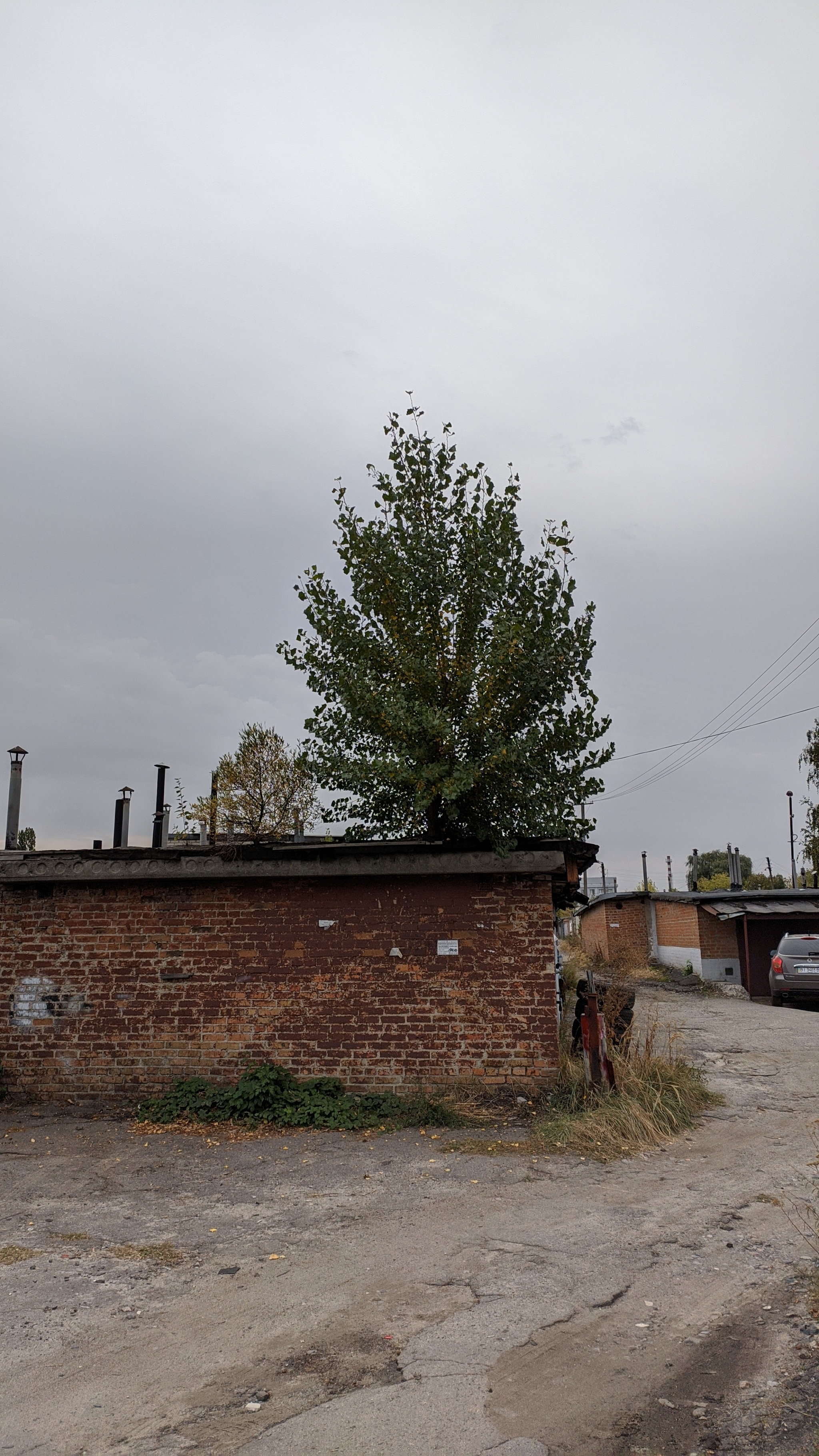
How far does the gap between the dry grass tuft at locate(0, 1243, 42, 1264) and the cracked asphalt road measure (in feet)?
0.18

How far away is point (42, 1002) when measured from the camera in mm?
10156

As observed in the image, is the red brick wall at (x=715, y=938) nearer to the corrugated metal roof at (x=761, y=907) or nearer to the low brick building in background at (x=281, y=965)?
the corrugated metal roof at (x=761, y=907)

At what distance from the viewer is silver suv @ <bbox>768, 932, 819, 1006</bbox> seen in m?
19.5

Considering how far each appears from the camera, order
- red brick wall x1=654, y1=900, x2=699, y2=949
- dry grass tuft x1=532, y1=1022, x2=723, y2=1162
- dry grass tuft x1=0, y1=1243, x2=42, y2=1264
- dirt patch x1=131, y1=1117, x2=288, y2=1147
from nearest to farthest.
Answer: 1. dry grass tuft x1=0, y1=1243, x2=42, y2=1264
2. dry grass tuft x1=532, y1=1022, x2=723, y2=1162
3. dirt patch x1=131, y1=1117, x2=288, y2=1147
4. red brick wall x1=654, y1=900, x2=699, y2=949

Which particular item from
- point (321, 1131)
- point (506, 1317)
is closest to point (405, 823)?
point (321, 1131)

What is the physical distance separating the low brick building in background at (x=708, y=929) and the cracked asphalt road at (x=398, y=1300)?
17.5 meters

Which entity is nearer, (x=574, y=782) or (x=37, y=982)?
(x=37, y=982)

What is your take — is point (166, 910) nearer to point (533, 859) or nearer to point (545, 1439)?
point (533, 859)

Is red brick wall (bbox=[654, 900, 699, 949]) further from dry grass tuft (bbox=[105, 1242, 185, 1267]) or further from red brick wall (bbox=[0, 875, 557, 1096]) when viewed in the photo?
dry grass tuft (bbox=[105, 1242, 185, 1267])

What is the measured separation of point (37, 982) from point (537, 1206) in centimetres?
630

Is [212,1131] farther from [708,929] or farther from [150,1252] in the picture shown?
[708,929]

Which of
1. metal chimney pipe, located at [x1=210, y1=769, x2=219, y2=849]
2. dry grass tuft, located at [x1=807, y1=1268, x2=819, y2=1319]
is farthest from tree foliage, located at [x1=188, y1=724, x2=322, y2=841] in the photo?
dry grass tuft, located at [x1=807, y1=1268, x2=819, y2=1319]

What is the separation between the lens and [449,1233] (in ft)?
20.0

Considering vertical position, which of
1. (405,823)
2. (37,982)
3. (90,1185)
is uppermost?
(405,823)
